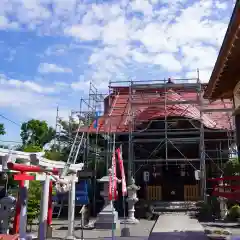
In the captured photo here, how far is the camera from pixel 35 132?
136ft

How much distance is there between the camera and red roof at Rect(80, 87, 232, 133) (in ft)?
64.3

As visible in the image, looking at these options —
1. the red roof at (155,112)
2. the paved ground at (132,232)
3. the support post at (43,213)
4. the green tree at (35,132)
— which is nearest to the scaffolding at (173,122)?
the red roof at (155,112)

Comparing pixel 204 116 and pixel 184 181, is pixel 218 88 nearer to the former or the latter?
pixel 204 116

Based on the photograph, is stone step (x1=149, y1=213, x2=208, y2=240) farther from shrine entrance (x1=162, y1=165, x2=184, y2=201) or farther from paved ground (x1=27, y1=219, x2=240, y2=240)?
shrine entrance (x1=162, y1=165, x2=184, y2=201)

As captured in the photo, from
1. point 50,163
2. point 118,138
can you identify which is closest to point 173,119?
point 118,138

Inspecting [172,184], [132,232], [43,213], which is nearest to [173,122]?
[172,184]

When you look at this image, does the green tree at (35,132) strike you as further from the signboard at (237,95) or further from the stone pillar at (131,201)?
the signboard at (237,95)

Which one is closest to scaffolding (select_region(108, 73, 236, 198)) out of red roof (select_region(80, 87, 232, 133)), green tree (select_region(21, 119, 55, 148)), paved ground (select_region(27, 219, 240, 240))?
red roof (select_region(80, 87, 232, 133))

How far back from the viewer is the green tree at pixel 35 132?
4128 cm

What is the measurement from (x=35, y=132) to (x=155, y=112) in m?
25.0

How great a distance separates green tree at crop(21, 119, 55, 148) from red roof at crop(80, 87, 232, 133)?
69.9 feet

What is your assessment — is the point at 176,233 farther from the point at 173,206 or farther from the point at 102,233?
the point at 173,206

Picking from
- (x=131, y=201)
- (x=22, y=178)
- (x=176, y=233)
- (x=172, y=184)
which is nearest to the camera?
(x=176, y=233)

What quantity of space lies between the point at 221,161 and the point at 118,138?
6.73 m
